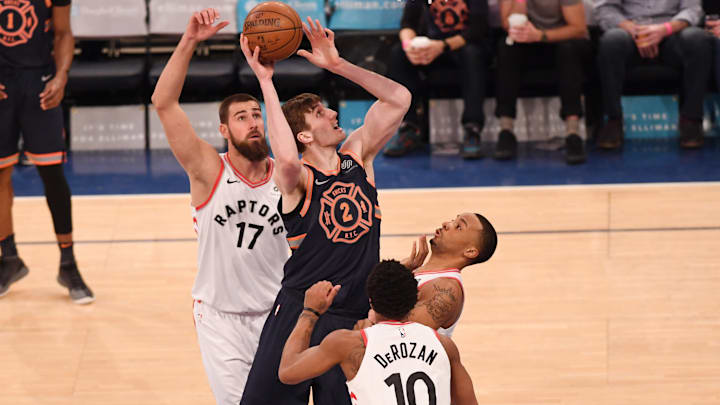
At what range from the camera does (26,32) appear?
6512 mm

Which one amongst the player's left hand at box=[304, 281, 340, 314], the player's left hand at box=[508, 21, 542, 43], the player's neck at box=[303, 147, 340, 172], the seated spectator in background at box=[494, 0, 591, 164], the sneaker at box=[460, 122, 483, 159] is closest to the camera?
the player's left hand at box=[304, 281, 340, 314]

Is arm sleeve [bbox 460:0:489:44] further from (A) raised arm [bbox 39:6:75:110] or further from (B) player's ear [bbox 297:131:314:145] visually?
(B) player's ear [bbox 297:131:314:145]

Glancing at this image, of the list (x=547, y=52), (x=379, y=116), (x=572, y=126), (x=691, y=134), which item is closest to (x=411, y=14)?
(x=547, y=52)

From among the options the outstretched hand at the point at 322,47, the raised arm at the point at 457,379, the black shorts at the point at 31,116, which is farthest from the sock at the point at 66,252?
the raised arm at the point at 457,379

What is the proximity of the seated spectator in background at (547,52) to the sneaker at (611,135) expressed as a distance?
0.35 m

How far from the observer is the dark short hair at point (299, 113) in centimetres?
423

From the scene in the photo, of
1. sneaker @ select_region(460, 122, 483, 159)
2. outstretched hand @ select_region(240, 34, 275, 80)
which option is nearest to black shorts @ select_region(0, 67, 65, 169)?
outstretched hand @ select_region(240, 34, 275, 80)

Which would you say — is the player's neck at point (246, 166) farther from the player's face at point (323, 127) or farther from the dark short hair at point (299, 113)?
the player's face at point (323, 127)

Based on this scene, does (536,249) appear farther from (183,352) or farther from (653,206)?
(183,352)

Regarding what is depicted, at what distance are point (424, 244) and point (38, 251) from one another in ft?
14.8

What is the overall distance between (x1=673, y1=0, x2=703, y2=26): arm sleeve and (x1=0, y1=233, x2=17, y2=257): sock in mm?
6127

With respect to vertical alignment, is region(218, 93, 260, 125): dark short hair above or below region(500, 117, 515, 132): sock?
above

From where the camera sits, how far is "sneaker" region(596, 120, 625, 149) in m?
9.32

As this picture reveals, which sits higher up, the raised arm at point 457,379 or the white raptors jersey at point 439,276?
the white raptors jersey at point 439,276
